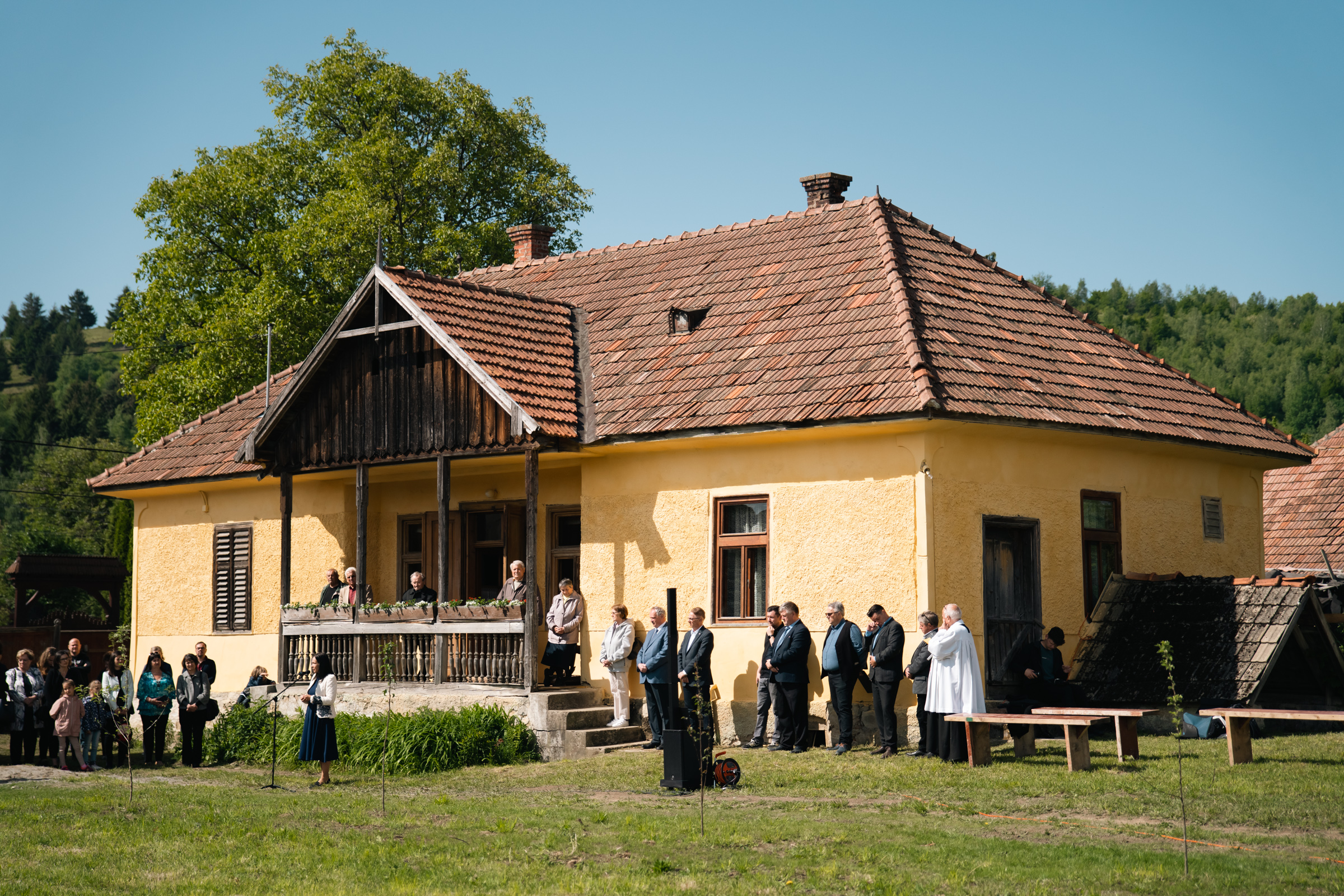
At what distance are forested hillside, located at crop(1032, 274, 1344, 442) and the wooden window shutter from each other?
47.0 metres

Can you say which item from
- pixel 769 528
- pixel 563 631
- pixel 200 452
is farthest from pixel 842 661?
pixel 200 452

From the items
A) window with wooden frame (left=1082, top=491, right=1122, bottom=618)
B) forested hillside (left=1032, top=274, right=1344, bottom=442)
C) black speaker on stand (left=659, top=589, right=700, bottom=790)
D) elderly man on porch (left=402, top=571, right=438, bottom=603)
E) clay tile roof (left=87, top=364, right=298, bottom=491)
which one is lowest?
black speaker on stand (left=659, top=589, right=700, bottom=790)

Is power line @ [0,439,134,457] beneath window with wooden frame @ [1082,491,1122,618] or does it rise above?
above

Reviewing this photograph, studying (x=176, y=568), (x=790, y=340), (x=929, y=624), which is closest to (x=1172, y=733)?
(x=929, y=624)

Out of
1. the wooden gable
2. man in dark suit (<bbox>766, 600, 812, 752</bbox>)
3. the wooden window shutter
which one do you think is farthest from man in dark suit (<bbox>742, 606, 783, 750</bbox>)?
the wooden window shutter

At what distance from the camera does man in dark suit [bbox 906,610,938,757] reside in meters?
14.7

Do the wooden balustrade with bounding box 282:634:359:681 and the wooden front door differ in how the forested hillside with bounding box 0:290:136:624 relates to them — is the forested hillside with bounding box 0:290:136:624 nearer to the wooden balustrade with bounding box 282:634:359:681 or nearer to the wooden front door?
the wooden balustrade with bounding box 282:634:359:681

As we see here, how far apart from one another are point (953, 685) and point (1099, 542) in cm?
467

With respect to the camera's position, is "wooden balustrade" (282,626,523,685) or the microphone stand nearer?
the microphone stand

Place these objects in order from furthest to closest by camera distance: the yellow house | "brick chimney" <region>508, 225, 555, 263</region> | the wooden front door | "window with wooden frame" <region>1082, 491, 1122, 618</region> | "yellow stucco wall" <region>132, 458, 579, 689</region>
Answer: "brick chimney" <region>508, 225, 555, 263</region>
"yellow stucco wall" <region>132, 458, 579, 689</region>
"window with wooden frame" <region>1082, 491, 1122, 618</region>
the wooden front door
the yellow house

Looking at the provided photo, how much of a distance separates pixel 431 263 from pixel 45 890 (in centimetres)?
2657

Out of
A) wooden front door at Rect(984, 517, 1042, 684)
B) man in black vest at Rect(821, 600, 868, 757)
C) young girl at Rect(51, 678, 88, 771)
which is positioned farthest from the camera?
young girl at Rect(51, 678, 88, 771)

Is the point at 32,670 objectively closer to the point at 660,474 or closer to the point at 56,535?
the point at 660,474

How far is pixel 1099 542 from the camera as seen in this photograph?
1802 centimetres
